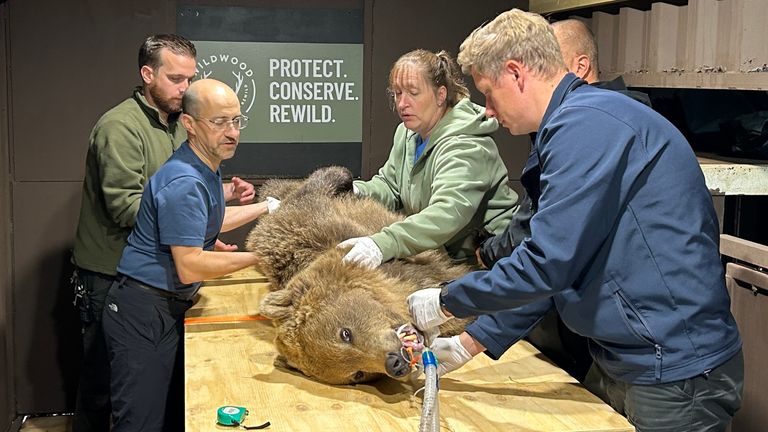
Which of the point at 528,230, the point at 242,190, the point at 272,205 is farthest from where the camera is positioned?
the point at 242,190

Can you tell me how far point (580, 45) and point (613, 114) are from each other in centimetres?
144

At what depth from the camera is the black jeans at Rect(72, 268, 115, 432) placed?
173 inches

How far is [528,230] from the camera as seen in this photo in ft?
9.95

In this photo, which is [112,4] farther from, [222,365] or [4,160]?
[222,365]

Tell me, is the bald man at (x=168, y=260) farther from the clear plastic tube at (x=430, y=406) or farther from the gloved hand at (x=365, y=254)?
the clear plastic tube at (x=430, y=406)

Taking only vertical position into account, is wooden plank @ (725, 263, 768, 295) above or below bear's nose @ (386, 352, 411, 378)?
above

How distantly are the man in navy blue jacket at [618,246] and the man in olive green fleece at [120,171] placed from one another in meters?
1.99

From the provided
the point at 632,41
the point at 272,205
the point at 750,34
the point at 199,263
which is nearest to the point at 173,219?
the point at 199,263

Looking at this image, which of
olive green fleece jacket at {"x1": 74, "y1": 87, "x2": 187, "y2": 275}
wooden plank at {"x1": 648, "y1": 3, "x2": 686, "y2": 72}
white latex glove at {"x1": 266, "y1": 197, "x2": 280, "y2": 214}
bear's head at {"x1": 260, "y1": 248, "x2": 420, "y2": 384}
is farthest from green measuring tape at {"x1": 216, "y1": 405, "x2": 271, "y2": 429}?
wooden plank at {"x1": 648, "y1": 3, "x2": 686, "y2": 72}

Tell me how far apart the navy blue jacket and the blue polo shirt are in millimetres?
1210

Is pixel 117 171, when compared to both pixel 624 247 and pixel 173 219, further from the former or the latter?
pixel 624 247

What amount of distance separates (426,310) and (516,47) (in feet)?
2.95

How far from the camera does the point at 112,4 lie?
493cm

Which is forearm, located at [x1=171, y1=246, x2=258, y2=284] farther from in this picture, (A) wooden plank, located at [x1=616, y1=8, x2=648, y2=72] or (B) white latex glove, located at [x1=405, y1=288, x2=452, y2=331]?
(A) wooden plank, located at [x1=616, y1=8, x2=648, y2=72]
